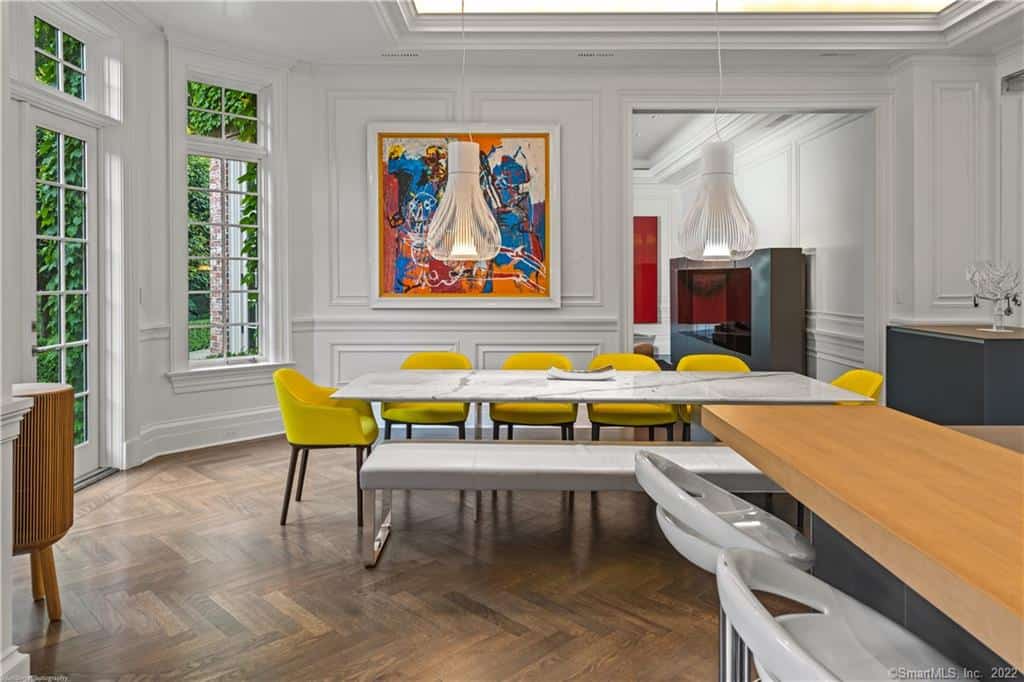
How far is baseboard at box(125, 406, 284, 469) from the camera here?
17.2ft

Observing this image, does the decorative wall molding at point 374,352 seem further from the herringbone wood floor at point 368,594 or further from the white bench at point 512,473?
the white bench at point 512,473

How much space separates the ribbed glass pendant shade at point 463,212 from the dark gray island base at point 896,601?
251 centimetres

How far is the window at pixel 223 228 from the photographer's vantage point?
5.71 m

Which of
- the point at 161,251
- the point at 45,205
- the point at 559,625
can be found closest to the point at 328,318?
the point at 161,251

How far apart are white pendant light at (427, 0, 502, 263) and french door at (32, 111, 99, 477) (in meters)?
2.41

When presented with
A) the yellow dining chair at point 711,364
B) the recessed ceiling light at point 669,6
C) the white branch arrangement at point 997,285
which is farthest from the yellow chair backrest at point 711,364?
the recessed ceiling light at point 669,6

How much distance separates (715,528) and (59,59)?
4.90m

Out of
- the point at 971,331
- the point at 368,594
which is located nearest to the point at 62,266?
the point at 368,594

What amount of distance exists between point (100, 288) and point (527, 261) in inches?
124

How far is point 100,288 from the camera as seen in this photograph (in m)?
4.99

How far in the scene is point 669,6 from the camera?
18.4ft

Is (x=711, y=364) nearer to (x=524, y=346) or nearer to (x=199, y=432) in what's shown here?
(x=524, y=346)

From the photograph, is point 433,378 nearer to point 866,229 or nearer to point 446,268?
point 446,268

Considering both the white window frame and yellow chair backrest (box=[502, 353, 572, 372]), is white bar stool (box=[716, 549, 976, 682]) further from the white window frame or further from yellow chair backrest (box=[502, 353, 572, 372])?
the white window frame
